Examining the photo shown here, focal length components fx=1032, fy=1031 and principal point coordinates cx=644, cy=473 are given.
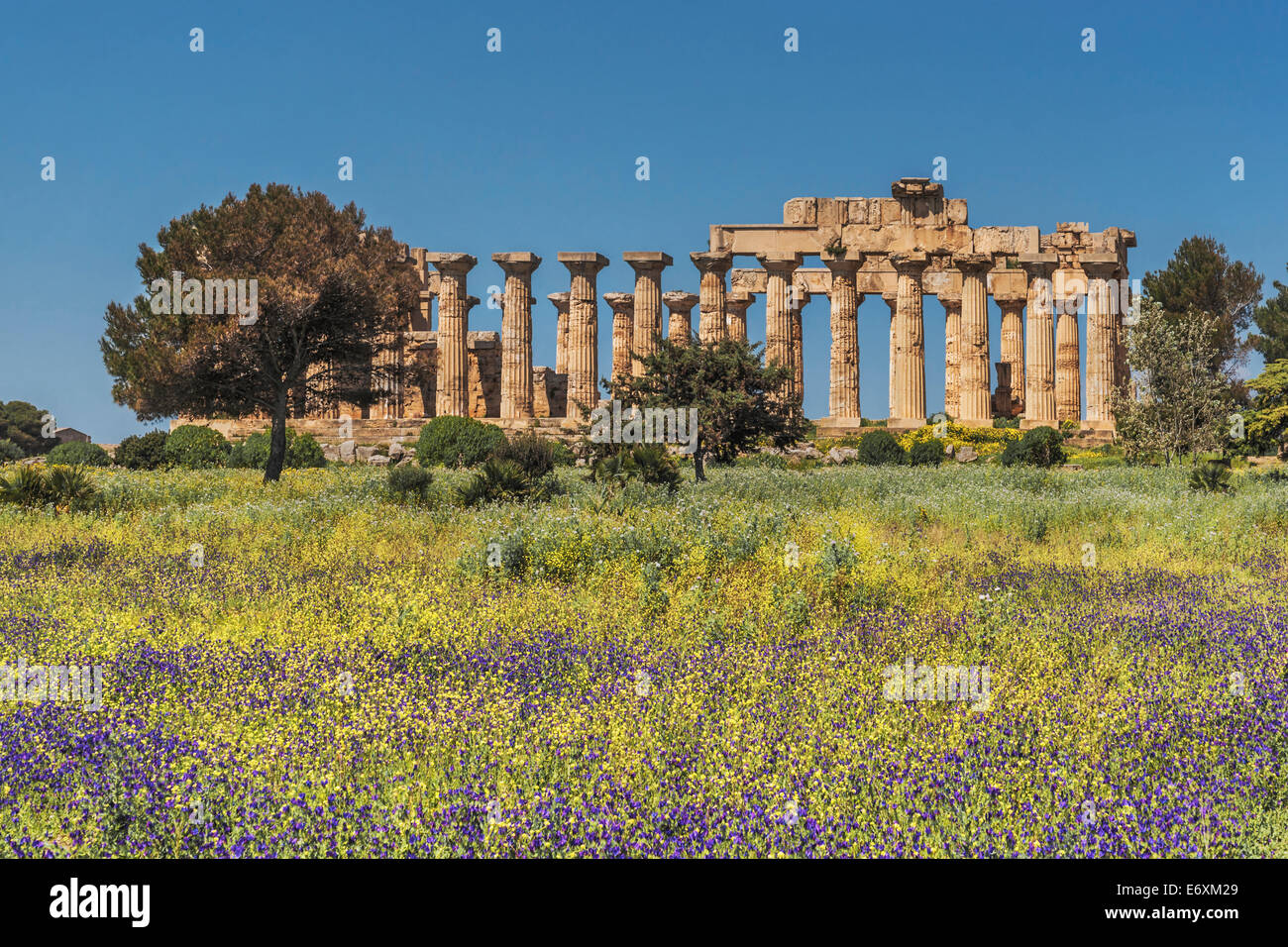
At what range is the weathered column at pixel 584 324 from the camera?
48.3 m

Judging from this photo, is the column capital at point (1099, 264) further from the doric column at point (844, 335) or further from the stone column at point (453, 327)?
the stone column at point (453, 327)

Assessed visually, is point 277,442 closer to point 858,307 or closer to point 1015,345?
point 858,307

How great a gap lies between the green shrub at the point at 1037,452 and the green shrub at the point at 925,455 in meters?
2.11

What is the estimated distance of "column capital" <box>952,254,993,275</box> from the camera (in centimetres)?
4753

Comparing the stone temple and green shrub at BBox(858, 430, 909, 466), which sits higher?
the stone temple

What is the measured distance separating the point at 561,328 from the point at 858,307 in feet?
62.5

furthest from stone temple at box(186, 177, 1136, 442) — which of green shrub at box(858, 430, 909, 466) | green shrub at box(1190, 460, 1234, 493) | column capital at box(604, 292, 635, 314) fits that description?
green shrub at box(1190, 460, 1234, 493)

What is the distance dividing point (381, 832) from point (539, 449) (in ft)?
55.0

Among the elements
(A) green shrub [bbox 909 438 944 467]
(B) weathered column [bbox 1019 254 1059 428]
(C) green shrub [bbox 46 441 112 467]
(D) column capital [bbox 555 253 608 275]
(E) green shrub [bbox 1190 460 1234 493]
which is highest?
(D) column capital [bbox 555 253 608 275]

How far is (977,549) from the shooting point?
13859 millimetres

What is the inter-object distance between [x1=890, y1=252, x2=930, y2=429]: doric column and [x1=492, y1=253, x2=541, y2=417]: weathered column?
17060 mm

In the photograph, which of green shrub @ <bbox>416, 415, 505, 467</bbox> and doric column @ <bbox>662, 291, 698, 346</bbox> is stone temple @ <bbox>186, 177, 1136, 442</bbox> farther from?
green shrub @ <bbox>416, 415, 505, 467</bbox>

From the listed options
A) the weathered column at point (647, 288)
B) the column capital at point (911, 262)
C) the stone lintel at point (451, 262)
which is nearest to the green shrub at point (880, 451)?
the column capital at point (911, 262)

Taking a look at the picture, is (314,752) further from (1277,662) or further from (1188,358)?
(1188,358)
